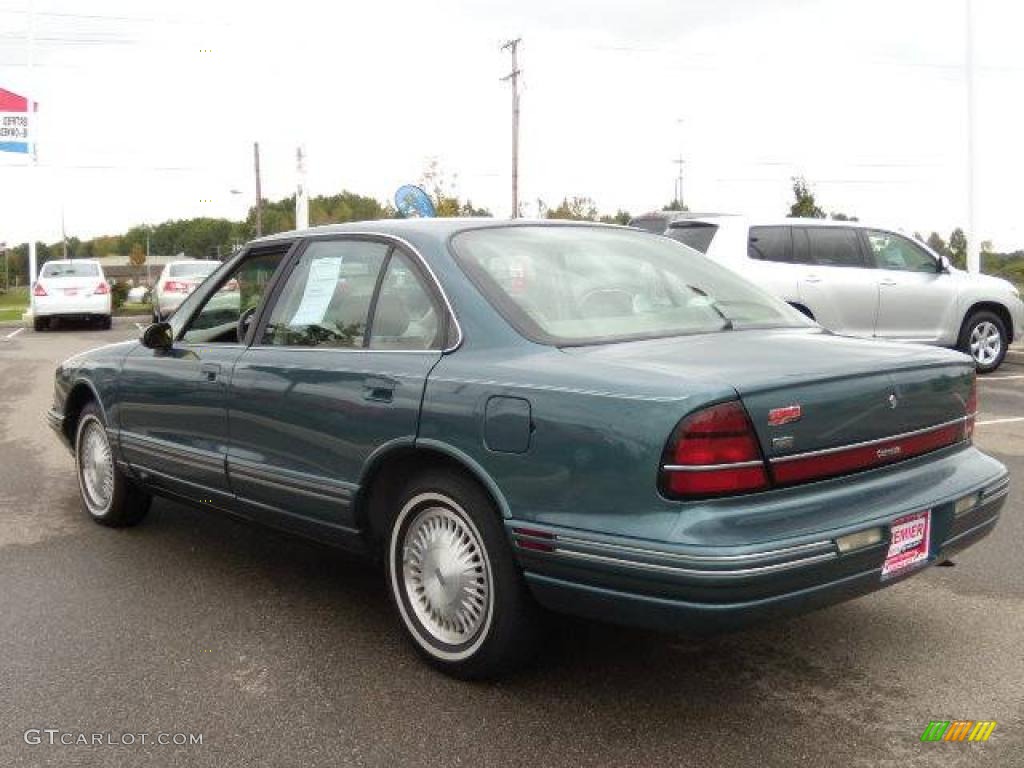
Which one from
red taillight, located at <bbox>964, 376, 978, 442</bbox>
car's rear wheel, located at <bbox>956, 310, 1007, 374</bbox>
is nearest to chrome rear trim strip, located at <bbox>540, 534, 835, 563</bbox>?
red taillight, located at <bbox>964, 376, 978, 442</bbox>

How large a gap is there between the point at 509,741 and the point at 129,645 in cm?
158

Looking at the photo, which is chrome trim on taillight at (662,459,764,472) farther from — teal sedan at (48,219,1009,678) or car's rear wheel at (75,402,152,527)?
car's rear wheel at (75,402,152,527)

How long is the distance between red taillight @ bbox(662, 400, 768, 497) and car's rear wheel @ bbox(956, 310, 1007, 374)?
1037cm

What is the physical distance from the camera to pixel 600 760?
2.93 metres

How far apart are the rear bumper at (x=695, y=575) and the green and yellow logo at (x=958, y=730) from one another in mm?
426

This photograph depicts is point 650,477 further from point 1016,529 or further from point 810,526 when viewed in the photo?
point 1016,529

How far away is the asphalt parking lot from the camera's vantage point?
3.02 m

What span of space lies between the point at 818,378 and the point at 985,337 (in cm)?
1043

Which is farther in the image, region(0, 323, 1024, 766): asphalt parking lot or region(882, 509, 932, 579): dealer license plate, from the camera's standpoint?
region(882, 509, 932, 579): dealer license plate

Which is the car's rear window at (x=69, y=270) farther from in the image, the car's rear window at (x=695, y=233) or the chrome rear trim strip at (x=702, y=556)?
the chrome rear trim strip at (x=702, y=556)

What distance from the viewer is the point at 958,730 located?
3.09m

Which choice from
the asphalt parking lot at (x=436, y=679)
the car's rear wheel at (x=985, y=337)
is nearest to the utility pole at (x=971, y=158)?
the car's rear wheel at (x=985, y=337)

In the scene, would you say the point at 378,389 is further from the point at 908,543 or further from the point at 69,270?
the point at 69,270

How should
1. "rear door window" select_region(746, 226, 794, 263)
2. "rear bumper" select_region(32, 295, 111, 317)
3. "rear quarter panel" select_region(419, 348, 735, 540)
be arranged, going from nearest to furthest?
"rear quarter panel" select_region(419, 348, 735, 540) → "rear door window" select_region(746, 226, 794, 263) → "rear bumper" select_region(32, 295, 111, 317)
